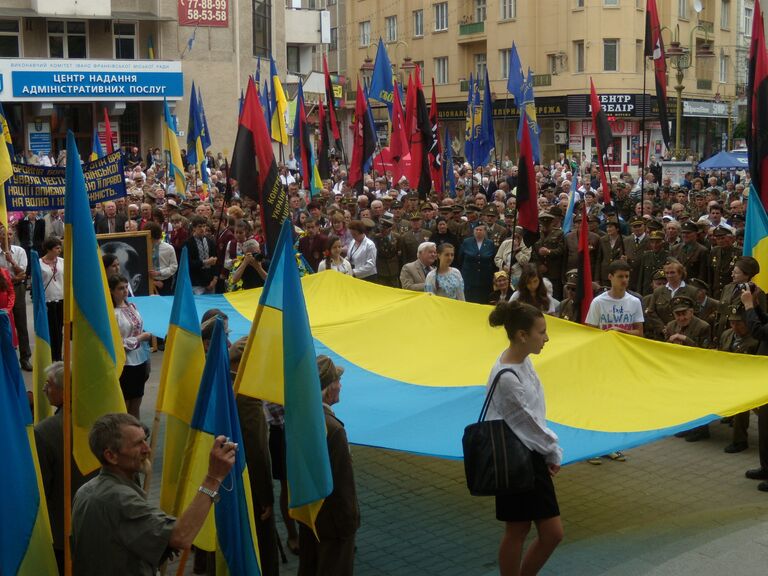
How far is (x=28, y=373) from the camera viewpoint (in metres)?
13.0

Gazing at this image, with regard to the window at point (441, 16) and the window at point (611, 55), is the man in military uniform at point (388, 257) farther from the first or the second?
the window at point (441, 16)

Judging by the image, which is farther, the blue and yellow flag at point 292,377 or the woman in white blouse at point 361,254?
the woman in white blouse at point 361,254

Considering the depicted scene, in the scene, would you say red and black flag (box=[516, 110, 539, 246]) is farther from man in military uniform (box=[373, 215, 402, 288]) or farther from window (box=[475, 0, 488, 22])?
window (box=[475, 0, 488, 22])

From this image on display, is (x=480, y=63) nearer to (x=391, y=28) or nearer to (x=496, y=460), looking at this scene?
(x=391, y=28)

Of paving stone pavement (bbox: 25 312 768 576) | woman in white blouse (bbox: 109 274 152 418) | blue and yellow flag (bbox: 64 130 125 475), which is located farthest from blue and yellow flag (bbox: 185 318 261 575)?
woman in white blouse (bbox: 109 274 152 418)

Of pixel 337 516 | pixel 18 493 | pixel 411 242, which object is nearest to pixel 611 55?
pixel 411 242

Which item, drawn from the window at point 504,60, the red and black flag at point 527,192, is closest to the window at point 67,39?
the window at point 504,60

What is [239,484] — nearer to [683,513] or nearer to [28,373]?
[683,513]

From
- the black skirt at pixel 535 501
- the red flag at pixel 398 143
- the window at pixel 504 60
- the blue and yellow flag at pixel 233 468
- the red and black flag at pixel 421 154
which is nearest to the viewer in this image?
the blue and yellow flag at pixel 233 468

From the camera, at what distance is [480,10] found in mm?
56344

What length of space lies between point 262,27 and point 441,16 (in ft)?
54.0

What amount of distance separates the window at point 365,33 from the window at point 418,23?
12.8 feet

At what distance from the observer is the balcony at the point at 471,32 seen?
56188 millimetres

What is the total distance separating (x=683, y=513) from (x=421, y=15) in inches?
2175
